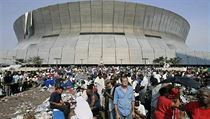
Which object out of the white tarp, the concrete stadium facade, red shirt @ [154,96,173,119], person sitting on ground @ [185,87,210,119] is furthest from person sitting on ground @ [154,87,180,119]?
the concrete stadium facade

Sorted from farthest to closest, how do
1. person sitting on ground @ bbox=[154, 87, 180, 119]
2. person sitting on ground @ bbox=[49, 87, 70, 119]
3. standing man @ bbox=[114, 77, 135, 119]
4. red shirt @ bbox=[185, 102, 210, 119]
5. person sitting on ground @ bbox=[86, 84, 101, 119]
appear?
person sitting on ground @ bbox=[86, 84, 101, 119] < person sitting on ground @ bbox=[49, 87, 70, 119] < standing man @ bbox=[114, 77, 135, 119] < person sitting on ground @ bbox=[154, 87, 180, 119] < red shirt @ bbox=[185, 102, 210, 119]

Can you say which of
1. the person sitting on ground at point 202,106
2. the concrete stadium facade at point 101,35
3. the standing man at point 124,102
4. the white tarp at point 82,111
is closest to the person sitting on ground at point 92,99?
the white tarp at point 82,111

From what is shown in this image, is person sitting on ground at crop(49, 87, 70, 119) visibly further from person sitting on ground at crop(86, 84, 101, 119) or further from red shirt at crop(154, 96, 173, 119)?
red shirt at crop(154, 96, 173, 119)

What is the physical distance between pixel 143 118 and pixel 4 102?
9.66 meters

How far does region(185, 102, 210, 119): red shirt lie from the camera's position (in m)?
4.41

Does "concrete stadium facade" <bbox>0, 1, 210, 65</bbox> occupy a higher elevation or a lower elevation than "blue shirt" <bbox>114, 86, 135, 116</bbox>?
higher

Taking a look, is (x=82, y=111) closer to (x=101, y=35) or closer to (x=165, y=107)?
(x=165, y=107)

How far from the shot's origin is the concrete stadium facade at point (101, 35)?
70438 mm

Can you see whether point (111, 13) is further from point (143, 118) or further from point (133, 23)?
point (143, 118)

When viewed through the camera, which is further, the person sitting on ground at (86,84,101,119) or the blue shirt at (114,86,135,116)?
the person sitting on ground at (86,84,101,119)

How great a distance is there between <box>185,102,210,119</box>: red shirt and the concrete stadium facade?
6388 cm

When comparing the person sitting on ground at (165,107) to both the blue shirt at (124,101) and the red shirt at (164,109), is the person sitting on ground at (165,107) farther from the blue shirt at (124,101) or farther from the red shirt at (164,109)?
the blue shirt at (124,101)

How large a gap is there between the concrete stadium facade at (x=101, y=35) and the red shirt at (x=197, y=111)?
63878 millimetres

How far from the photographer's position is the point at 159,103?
5.82 meters
